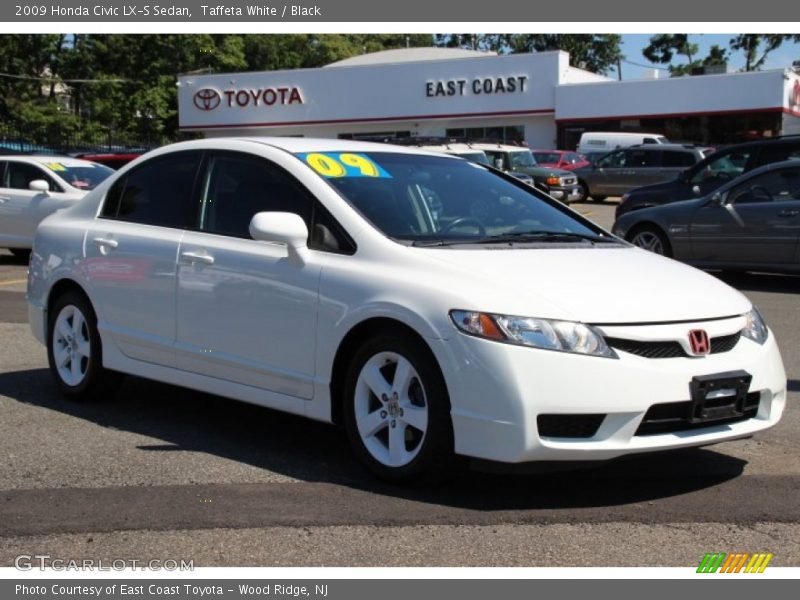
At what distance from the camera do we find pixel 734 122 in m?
42.1

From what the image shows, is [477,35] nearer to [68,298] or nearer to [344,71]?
[344,71]

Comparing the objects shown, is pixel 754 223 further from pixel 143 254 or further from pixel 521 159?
pixel 521 159

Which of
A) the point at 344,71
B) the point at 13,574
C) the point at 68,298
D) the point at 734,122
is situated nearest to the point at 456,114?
the point at 344,71

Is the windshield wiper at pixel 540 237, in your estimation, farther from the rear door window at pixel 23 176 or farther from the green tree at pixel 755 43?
the green tree at pixel 755 43

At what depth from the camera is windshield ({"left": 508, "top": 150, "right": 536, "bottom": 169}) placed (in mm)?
28245

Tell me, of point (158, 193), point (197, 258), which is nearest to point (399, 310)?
point (197, 258)

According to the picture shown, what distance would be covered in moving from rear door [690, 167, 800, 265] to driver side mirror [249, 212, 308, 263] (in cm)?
874

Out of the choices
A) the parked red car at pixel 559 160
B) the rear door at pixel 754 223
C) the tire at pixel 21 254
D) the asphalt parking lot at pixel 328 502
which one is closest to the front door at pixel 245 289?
the asphalt parking lot at pixel 328 502

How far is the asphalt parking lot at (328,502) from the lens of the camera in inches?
176

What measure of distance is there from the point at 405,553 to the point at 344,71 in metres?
46.1

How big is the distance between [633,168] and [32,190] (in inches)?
688

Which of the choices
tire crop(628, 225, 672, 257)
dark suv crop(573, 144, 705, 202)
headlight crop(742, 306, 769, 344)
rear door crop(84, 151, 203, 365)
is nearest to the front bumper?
headlight crop(742, 306, 769, 344)

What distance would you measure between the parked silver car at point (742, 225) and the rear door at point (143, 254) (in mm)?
8411

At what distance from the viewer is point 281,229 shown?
5594 millimetres
